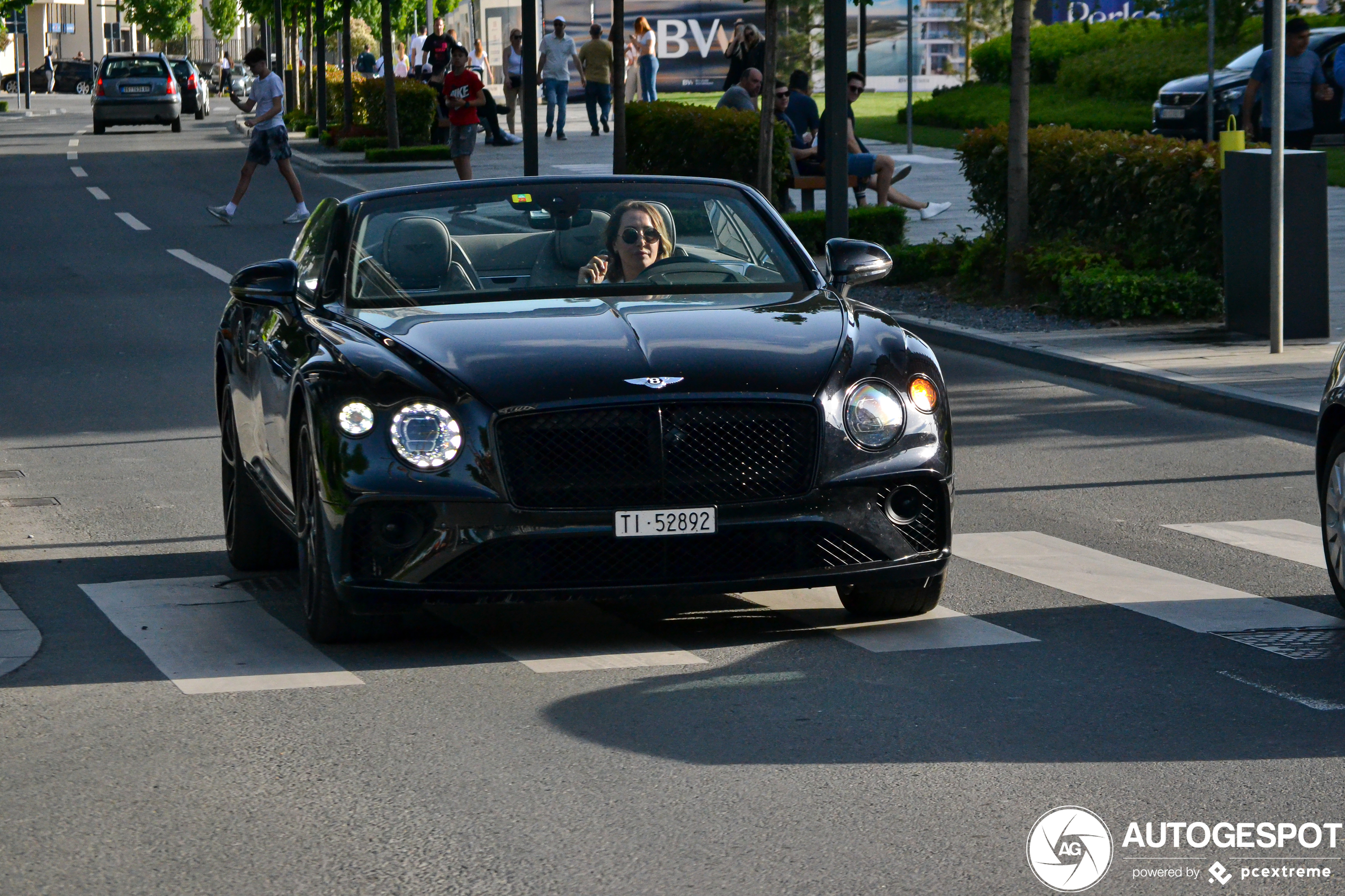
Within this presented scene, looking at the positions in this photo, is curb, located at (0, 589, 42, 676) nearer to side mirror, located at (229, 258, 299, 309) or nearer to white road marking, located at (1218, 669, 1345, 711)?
side mirror, located at (229, 258, 299, 309)

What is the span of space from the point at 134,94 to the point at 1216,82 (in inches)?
1105

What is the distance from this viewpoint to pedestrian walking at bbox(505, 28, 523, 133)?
4181cm

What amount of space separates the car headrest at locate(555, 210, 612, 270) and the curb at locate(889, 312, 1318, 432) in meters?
4.70

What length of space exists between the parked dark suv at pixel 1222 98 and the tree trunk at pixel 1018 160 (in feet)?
43.1

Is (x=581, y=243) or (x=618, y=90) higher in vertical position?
(x=618, y=90)

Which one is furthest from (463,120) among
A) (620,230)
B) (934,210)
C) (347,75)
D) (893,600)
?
Answer: (893,600)

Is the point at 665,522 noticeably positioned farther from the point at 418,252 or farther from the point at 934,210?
the point at 934,210

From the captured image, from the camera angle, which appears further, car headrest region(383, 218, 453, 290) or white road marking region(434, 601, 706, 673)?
car headrest region(383, 218, 453, 290)

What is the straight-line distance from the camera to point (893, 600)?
6.87 m

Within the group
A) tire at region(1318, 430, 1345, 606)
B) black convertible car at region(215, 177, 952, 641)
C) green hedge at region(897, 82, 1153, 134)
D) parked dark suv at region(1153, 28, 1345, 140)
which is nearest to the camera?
black convertible car at region(215, 177, 952, 641)

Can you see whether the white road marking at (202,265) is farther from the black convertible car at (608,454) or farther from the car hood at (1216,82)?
the car hood at (1216,82)

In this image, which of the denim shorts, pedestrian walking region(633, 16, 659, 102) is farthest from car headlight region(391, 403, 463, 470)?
pedestrian walking region(633, 16, 659, 102)

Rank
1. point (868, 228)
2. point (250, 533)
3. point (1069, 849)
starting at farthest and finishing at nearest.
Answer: point (868, 228) → point (250, 533) → point (1069, 849)

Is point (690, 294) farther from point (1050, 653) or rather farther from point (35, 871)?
point (35, 871)
